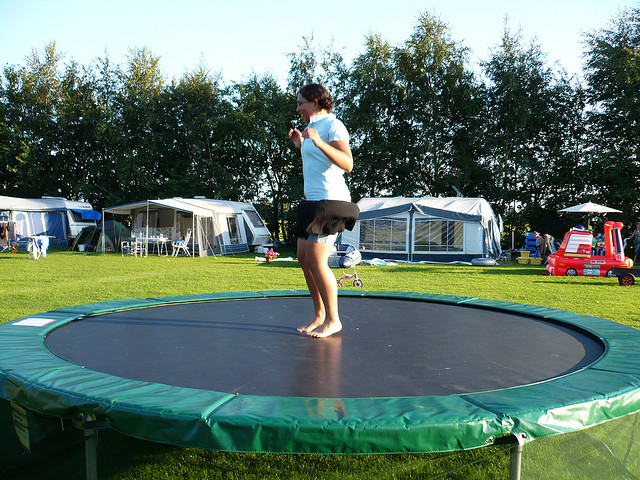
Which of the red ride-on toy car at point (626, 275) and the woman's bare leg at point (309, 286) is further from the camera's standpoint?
the red ride-on toy car at point (626, 275)

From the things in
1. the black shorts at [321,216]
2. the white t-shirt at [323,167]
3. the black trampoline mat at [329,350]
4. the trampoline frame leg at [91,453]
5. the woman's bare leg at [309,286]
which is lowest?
the trampoline frame leg at [91,453]

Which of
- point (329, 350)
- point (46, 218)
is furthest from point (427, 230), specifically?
point (46, 218)

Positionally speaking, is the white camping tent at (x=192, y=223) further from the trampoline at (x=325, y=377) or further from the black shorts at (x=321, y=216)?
the black shorts at (x=321, y=216)

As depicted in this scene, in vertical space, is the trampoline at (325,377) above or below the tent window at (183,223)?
below

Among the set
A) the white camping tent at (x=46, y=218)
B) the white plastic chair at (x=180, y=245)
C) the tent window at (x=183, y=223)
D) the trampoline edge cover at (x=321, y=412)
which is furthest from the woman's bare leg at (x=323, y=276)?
the white camping tent at (x=46, y=218)

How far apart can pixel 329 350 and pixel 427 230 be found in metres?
9.30

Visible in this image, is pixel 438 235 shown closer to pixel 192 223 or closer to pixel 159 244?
pixel 192 223

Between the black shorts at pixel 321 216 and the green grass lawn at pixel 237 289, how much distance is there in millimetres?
580

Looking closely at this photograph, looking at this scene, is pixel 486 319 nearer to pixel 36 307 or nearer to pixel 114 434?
pixel 114 434

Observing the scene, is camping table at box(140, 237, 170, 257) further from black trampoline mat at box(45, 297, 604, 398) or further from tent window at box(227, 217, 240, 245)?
black trampoline mat at box(45, 297, 604, 398)

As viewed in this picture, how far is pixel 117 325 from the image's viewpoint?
223 cm

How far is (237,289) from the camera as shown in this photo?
5.50 meters

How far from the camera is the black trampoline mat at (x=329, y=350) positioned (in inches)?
53.2

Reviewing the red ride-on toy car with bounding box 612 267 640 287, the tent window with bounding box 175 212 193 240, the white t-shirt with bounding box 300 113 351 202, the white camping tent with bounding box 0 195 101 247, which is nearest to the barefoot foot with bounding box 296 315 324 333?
the white t-shirt with bounding box 300 113 351 202
